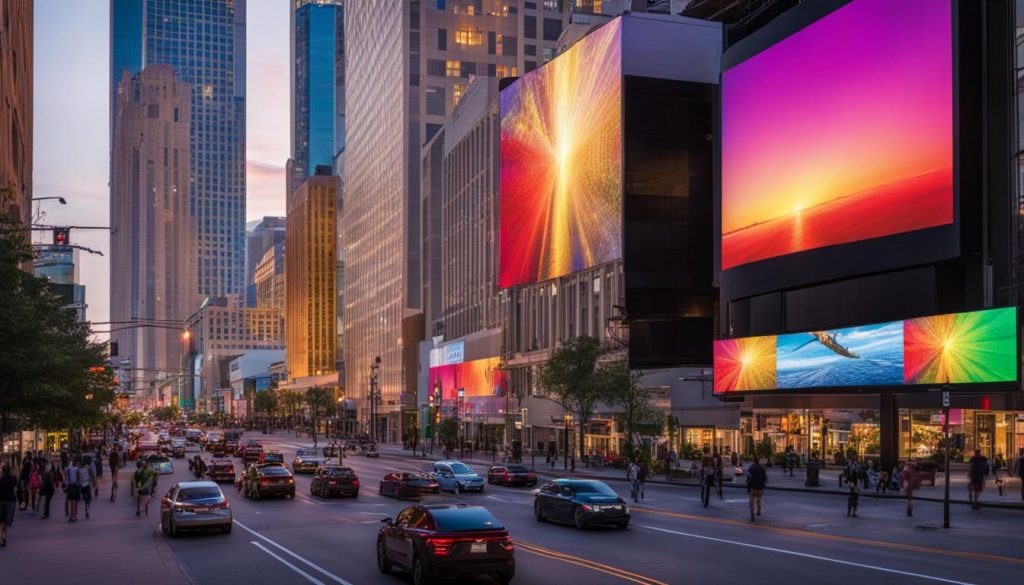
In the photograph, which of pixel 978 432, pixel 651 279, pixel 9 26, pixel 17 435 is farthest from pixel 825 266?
pixel 17 435

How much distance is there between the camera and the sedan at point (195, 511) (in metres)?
29.4

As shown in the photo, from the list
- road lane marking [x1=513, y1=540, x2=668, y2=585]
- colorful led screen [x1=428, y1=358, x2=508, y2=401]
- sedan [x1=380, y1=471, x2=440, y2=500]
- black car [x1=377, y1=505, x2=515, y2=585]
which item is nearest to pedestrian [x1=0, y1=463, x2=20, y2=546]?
black car [x1=377, y1=505, x2=515, y2=585]

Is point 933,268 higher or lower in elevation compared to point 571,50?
lower

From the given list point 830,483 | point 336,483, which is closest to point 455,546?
point 336,483

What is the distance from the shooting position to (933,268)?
52.3m

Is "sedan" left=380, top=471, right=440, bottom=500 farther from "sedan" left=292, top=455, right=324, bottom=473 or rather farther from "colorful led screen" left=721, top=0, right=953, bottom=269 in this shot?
"colorful led screen" left=721, top=0, right=953, bottom=269

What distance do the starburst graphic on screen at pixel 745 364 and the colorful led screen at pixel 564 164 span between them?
71.9 ft

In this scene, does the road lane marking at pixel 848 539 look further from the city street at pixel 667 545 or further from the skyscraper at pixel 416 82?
the skyscraper at pixel 416 82

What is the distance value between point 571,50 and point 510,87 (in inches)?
515

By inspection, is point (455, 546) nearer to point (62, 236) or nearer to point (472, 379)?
point (62, 236)

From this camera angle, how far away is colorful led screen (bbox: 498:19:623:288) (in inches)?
3477

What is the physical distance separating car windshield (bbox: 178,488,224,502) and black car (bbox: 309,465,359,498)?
14120 mm

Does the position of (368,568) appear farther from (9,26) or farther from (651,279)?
(651,279)

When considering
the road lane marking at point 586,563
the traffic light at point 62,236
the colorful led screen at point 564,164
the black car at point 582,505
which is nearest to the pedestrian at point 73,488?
the traffic light at point 62,236
